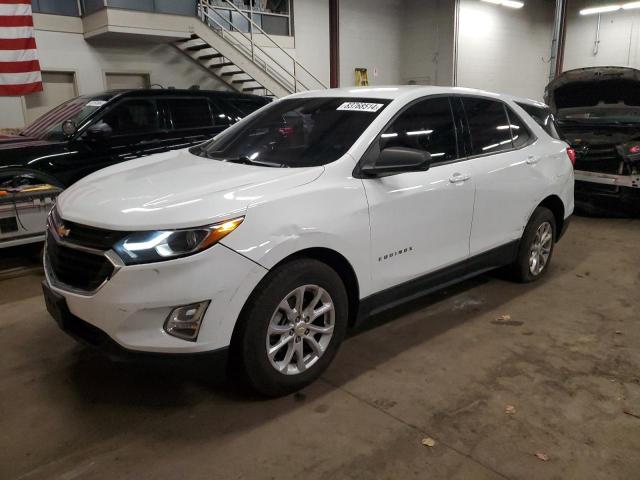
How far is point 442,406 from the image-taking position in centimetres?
269

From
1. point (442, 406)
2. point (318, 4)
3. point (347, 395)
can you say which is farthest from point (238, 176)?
point (318, 4)

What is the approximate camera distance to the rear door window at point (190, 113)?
6.04 m

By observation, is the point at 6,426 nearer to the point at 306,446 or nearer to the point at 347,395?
the point at 306,446

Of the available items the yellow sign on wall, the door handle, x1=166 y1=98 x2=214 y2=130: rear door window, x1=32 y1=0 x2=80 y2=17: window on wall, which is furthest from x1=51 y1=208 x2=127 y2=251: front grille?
the yellow sign on wall

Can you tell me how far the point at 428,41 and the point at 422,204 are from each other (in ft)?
52.7

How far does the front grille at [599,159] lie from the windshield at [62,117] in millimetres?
5930

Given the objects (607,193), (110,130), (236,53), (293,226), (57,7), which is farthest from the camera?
(236,53)

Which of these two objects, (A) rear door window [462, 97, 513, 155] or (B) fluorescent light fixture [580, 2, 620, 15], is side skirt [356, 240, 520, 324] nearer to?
(A) rear door window [462, 97, 513, 155]

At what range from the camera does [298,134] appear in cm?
321

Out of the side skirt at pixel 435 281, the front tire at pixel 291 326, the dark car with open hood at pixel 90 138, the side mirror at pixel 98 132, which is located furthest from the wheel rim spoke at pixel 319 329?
the side mirror at pixel 98 132

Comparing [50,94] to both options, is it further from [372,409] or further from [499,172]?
[372,409]

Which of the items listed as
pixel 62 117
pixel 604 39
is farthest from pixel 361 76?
pixel 62 117

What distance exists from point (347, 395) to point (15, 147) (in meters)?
4.02

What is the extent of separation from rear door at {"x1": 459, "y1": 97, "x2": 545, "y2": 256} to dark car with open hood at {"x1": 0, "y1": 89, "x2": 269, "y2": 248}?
3.56 meters
